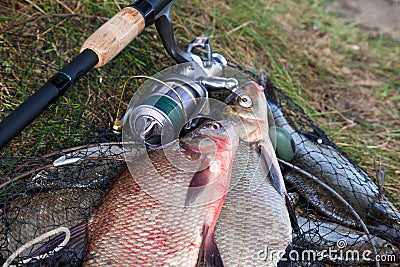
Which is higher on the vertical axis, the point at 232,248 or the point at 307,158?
the point at 232,248

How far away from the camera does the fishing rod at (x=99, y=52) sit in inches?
71.4

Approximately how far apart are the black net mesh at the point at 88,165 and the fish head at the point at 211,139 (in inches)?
17.0

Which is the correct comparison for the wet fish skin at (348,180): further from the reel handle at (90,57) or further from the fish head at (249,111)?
the reel handle at (90,57)

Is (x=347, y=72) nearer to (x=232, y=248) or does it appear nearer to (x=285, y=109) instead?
(x=285, y=109)

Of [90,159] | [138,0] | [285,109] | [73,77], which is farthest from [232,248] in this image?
[285,109]

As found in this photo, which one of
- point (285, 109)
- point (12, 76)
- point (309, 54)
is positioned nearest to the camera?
point (12, 76)

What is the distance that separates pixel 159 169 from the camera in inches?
79.9

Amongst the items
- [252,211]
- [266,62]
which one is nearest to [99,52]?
[252,211]

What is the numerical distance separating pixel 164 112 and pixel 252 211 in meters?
0.62

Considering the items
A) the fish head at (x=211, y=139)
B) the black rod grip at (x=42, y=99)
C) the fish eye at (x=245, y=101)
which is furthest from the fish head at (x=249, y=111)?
the black rod grip at (x=42, y=99)

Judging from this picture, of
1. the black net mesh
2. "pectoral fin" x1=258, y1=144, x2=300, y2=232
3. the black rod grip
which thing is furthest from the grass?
"pectoral fin" x1=258, y1=144, x2=300, y2=232

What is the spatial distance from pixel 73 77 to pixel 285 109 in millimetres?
1971

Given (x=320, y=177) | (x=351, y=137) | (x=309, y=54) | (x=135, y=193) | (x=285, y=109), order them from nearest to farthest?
1. (x=135, y=193)
2. (x=320, y=177)
3. (x=285, y=109)
4. (x=351, y=137)
5. (x=309, y=54)

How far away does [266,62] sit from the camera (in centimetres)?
427
